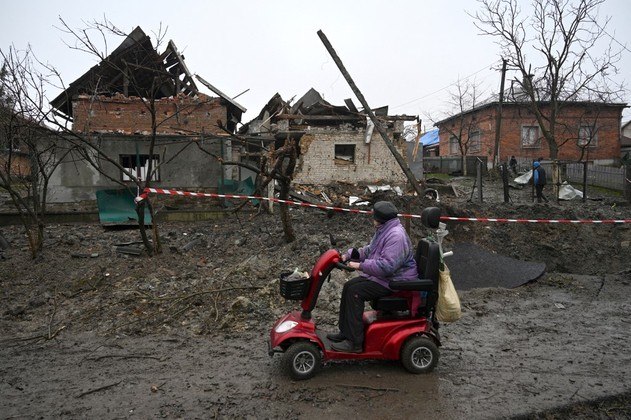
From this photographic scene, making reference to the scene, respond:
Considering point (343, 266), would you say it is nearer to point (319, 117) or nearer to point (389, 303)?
point (389, 303)

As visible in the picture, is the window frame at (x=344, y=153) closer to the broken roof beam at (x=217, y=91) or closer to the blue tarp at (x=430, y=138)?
the broken roof beam at (x=217, y=91)

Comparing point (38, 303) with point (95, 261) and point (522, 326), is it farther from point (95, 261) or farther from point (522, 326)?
point (522, 326)

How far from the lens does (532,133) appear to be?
32.4m

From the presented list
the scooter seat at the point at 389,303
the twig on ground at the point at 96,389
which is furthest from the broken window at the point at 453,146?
the twig on ground at the point at 96,389

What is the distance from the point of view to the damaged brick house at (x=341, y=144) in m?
20.2

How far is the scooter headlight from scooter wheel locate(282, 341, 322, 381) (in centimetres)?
16

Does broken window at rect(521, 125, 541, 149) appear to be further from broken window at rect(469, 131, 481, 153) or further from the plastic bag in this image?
the plastic bag

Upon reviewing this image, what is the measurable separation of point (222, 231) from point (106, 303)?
15.3ft

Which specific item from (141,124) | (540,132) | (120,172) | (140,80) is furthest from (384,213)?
(540,132)

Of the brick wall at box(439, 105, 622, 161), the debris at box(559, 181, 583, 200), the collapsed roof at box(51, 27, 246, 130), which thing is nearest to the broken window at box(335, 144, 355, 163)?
the collapsed roof at box(51, 27, 246, 130)

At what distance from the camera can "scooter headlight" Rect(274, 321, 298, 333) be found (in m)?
4.24

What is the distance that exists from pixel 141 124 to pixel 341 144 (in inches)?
332

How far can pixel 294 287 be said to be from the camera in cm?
423

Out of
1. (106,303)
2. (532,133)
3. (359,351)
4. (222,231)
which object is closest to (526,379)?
(359,351)
